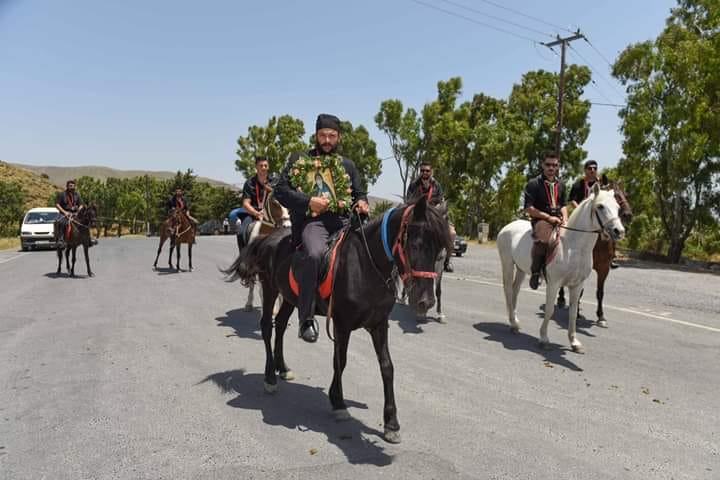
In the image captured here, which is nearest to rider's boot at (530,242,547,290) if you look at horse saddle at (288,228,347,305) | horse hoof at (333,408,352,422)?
horse saddle at (288,228,347,305)

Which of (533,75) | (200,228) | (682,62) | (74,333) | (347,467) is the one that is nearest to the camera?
(347,467)

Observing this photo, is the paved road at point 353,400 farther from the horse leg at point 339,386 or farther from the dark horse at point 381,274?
the dark horse at point 381,274

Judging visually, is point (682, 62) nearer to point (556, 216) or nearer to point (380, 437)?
point (556, 216)

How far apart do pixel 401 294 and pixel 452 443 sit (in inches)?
54.5

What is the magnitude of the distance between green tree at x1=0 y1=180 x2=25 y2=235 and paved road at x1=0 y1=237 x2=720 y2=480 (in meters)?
52.4

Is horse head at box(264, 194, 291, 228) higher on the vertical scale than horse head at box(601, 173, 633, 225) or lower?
lower

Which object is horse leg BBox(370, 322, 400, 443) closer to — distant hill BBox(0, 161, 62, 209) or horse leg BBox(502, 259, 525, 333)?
horse leg BBox(502, 259, 525, 333)

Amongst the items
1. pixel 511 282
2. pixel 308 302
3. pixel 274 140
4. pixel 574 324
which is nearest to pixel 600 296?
pixel 511 282

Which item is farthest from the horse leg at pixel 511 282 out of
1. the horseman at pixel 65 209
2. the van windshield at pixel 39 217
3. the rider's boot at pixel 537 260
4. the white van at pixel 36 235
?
the van windshield at pixel 39 217

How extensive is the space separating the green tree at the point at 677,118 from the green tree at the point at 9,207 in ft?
190

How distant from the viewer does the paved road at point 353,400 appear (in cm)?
391

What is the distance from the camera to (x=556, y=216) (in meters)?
8.02

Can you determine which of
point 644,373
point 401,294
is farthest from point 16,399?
point 644,373

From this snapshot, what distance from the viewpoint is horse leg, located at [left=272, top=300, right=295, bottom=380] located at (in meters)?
5.71
